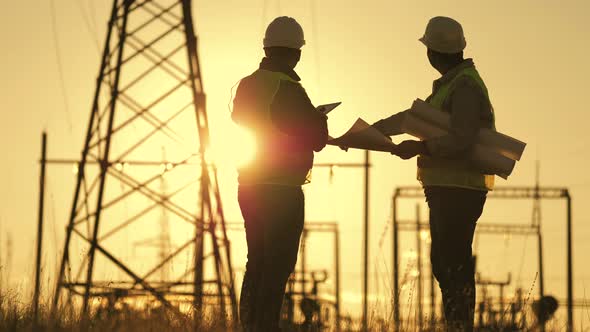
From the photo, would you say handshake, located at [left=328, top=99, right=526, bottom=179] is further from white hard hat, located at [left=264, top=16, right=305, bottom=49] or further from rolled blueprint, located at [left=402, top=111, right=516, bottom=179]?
white hard hat, located at [left=264, top=16, right=305, bottom=49]

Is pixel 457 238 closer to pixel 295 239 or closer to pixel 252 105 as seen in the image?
pixel 295 239

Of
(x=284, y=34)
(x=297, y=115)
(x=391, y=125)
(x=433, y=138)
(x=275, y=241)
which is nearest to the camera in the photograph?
(x=297, y=115)

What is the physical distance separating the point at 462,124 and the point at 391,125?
0.72 meters

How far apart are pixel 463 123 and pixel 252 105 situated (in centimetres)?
132

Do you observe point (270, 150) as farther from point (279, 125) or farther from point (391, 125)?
point (391, 125)

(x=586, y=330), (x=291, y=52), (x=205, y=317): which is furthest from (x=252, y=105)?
(x=586, y=330)

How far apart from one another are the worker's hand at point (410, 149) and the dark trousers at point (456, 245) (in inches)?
9.6

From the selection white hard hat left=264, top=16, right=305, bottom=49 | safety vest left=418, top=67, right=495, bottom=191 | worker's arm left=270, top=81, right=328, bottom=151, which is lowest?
safety vest left=418, top=67, right=495, bottom=191

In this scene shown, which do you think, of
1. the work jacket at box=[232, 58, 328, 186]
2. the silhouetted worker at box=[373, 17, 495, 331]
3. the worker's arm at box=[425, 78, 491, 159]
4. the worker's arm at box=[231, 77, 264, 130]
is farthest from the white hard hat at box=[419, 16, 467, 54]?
the worker's arm at box=[231, 77, 264, 130]

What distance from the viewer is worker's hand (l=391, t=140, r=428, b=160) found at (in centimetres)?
827

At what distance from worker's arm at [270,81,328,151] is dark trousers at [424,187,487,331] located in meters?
0.92

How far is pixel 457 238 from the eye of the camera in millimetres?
8141

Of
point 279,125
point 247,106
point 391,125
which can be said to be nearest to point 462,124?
point 391,125

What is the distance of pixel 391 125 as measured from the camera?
28.5 feet
